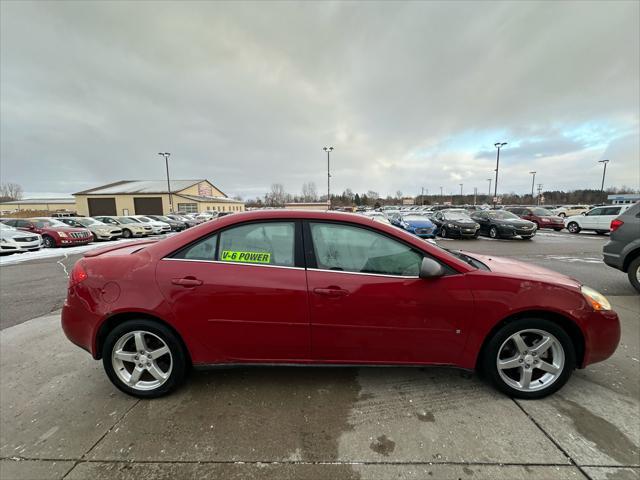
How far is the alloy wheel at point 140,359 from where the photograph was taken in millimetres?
2406

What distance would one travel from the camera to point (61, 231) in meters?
13.8

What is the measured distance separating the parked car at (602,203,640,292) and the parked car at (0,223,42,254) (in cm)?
1894

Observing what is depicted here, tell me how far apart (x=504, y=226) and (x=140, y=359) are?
669 inches

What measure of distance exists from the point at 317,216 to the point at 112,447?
2.27 m

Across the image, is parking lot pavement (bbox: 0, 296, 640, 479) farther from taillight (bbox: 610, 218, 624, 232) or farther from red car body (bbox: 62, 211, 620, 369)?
taillight (bbox: 610, 218, 624, 232)

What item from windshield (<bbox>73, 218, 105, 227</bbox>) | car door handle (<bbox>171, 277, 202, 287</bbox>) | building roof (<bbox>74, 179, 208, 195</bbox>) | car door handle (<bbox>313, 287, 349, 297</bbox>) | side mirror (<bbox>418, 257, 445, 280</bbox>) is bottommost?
windshield (<bbox>73, 218, 105, 227</bbox>)

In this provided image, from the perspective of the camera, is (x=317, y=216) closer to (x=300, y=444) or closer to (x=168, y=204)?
(x=300, y=444)

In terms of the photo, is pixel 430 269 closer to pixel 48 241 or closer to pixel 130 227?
pixel 48 241

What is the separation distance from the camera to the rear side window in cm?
240

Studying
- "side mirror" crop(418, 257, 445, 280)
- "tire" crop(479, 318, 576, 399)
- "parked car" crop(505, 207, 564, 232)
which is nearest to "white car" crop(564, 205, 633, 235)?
"parked car" crop(505, 207, 564, 232)

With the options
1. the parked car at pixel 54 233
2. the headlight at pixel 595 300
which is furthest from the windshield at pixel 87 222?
the headlight at pixel 595 300

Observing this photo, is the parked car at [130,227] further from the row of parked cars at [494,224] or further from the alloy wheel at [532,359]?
the alloy wheel at [532,359]

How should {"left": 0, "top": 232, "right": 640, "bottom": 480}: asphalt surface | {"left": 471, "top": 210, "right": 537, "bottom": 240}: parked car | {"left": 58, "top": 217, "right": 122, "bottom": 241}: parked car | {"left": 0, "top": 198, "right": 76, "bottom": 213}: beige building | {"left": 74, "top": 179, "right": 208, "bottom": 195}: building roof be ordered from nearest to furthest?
{"left": 0, "top": 232, "right": 640, "bottom": 480}: asphalt surface < {"left": 471, "top": 210, "right": 537, "bottom": 240}: parked car < {"left": 58, "top": 217, "right": 122, "bottom": 241}: parked car < {"left": 74, "top": 179, "right": 208, "bottom": 195}: building roof < {"left": 0, "top": 198, "right": 76, "bottom": 213}: beige building

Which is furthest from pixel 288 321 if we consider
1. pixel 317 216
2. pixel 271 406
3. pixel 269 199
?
pixel 269 199
